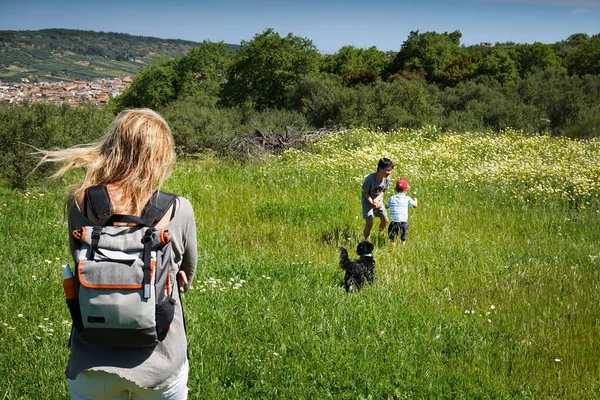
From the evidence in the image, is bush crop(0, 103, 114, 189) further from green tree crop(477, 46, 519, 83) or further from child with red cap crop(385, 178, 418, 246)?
green tree crop(477, 46, 519, 83)

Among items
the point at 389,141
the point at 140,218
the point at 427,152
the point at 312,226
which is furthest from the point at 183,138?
the point at 140,218

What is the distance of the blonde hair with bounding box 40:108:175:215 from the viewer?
93.4 inches

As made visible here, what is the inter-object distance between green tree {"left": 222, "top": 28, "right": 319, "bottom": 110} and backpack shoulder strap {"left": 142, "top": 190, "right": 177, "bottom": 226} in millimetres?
26173

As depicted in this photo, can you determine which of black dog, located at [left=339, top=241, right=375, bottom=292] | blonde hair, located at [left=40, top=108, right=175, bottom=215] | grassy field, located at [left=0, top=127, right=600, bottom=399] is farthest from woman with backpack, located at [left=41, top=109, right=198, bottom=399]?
black dog, located at [left=339, top=241, right=375, bottom=292]

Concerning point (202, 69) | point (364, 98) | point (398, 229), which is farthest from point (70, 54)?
point (398, 229)

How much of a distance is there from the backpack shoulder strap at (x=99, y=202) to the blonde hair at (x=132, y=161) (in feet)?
0.17

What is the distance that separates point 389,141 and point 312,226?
894 cm

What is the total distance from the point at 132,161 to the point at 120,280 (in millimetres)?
550

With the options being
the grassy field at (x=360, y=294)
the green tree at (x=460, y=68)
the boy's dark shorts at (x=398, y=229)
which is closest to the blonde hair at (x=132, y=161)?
the grassy field at (x=360, y=294)

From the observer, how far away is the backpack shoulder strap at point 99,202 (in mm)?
2307

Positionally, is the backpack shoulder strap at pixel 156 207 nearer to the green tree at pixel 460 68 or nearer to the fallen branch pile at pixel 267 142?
the fallen branch pile at pixel 267 142

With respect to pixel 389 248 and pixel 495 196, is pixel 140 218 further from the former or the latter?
pixel 495 196

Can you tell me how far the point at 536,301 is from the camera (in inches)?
238

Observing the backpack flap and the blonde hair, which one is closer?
the backpack flap
